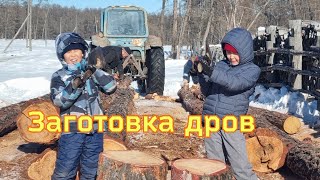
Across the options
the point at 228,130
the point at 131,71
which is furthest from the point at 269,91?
the point at 228,130

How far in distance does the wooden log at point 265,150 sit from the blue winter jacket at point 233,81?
4.71 feet

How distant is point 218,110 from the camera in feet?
12.6

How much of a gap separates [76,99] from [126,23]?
7848 mm

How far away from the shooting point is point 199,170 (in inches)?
129

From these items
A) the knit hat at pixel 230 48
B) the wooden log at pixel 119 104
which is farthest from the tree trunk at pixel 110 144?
the knit hat at pixel 230 48

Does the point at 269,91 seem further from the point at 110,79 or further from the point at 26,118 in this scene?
the point at 110,79

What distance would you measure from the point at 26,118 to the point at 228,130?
3.01 metres

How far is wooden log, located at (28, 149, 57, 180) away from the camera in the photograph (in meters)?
4.73

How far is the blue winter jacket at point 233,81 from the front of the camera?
3600 mm

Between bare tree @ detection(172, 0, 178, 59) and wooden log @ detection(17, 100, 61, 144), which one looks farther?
bare tree @ detection(172, 0, 178, 59)

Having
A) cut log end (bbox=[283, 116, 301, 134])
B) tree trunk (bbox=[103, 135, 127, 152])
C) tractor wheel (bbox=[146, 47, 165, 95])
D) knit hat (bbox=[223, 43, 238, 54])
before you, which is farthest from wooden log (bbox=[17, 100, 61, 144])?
tractor wheel (bbox=[146, 47, 165, 95])

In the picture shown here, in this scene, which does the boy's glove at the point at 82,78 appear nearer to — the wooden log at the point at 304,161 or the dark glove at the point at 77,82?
the dark glove at the point at 77,82

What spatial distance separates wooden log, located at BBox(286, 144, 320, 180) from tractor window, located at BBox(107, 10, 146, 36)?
22.6ft

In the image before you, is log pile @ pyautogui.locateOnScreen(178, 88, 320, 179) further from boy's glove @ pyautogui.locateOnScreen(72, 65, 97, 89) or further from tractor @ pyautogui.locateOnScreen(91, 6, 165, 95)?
tractor @ pyautogui.locateOnScreen(91, 6, 165, 95)
